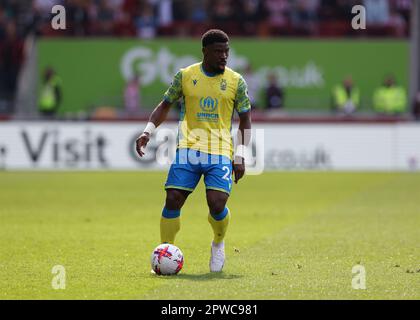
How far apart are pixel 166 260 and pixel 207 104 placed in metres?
1.63

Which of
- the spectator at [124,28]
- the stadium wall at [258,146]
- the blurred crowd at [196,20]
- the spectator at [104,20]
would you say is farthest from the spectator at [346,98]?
the spectator at [104,20]

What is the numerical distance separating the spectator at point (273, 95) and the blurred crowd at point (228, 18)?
7.17 feet

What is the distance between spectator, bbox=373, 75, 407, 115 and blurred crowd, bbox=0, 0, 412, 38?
2126 millimetres

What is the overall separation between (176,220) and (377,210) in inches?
318

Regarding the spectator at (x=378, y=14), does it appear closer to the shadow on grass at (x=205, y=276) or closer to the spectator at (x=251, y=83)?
the spectator at (x=251, y=83)

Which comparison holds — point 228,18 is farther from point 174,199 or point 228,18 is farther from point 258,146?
point 174,199

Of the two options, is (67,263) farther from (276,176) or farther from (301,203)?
(276,176)

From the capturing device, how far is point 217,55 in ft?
33.6

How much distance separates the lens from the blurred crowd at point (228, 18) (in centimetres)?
3077

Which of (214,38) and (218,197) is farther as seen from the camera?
(218,197)

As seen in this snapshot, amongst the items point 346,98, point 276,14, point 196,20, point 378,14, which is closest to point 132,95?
point 196,20

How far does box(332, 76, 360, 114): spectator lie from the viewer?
96.4 feet

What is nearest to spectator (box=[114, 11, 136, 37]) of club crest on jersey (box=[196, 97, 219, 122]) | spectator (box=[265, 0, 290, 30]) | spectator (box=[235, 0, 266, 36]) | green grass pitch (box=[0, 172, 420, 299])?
spectator (box=[235, 0, 266, 36])

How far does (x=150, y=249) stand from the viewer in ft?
41.2
